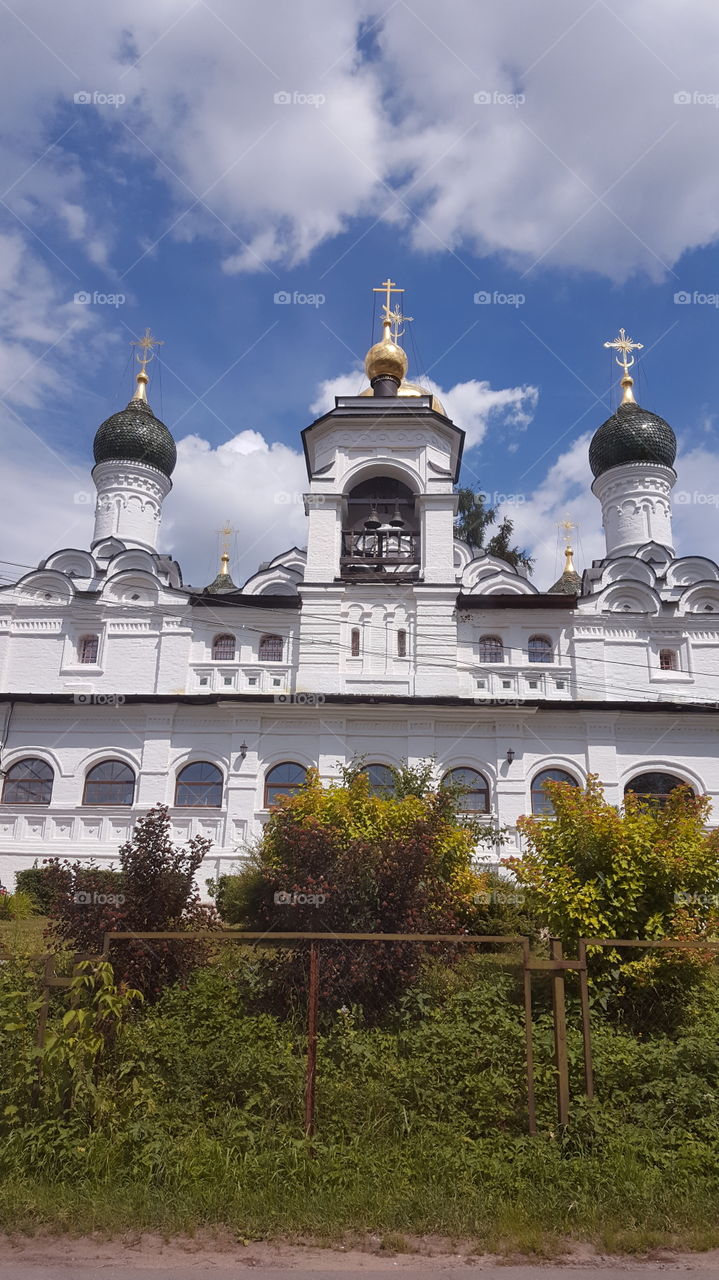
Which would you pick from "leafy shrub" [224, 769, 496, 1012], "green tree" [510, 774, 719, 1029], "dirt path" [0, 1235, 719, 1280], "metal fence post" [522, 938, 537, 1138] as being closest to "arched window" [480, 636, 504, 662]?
"leafy shrub" [224, 769, 496, 1012]

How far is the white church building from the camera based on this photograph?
18.1 meters

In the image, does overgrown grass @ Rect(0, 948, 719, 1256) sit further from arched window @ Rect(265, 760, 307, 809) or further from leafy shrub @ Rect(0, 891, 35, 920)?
arched window @ Rect(265, 760, 307, 809)

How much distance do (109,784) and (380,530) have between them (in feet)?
26.4

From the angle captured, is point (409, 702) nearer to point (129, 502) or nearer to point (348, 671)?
point (348, 671)

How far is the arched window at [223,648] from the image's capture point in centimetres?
1975

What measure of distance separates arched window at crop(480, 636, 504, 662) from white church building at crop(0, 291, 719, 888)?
47 mm

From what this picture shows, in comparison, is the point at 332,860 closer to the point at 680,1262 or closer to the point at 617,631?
the point at 680,1262

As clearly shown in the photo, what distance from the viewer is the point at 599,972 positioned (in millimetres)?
8617

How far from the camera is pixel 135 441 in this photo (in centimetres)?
2422

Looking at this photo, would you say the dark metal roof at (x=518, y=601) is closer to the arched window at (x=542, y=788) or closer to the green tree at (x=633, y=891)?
the arched window at (x=542, y=788)

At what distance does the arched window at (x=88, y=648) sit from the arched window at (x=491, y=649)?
8163 mm

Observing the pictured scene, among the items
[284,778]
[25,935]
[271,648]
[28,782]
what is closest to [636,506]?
[271,648]

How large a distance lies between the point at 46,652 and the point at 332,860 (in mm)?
12522

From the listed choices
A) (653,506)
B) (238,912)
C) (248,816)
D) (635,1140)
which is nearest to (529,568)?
(653,506)
